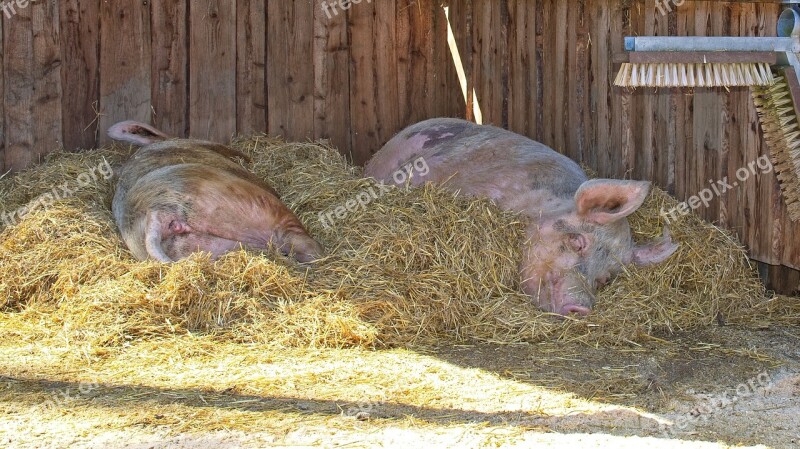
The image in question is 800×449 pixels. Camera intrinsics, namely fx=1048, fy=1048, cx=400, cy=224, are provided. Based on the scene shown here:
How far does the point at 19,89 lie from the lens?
7.42 m

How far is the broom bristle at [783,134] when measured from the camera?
253 inches

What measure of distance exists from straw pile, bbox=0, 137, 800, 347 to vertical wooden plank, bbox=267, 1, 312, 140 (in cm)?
128

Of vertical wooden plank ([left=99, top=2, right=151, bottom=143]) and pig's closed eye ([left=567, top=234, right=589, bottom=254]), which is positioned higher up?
vertical wooden plank ([left=99, top=2, right=151, bottom=143])

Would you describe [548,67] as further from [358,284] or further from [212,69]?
[358,284]

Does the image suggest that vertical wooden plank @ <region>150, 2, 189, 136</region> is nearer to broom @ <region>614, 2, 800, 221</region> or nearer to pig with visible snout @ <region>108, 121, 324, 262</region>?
pig with visible snout @ <region>108, 121, 324, 262</region>

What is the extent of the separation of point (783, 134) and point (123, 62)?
15.0ft

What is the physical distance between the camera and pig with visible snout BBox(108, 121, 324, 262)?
588cm

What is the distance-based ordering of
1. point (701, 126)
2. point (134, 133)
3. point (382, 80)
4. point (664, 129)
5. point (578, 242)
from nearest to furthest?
point (578, 242), point (701, 126), point (664, 129), point (134, 133), point (382, 80)

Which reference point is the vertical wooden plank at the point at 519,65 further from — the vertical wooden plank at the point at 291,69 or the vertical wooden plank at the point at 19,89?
the vertical wooden plank at the point at 19,89

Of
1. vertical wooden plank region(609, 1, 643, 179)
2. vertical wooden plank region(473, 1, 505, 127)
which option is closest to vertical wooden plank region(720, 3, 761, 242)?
vertical wooden plank region(609, 1, 643, 179)

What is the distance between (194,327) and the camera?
17.7 feet

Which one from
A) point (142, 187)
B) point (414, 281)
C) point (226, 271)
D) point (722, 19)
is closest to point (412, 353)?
point (414, 281)

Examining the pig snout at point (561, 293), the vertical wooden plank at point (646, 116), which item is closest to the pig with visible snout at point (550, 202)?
the pig snout at point (561, 293)

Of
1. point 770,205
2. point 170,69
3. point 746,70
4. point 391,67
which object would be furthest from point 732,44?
point 170,69
